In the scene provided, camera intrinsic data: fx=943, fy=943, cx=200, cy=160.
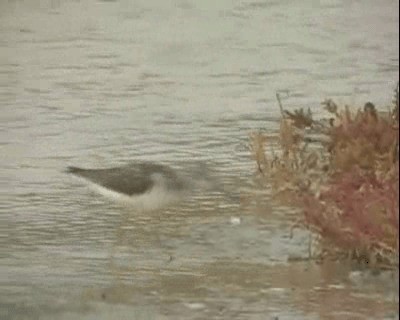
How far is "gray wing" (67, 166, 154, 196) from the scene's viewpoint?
1251mm

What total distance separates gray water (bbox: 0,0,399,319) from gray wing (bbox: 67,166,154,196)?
17 mm

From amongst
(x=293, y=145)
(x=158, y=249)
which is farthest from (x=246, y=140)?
(x=158, y=249)

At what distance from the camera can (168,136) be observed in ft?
4.18

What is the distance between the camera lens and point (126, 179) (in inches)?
49.6

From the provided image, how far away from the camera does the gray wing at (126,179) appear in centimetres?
125

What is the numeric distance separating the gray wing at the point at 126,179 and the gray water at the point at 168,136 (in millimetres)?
17

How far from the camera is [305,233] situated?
3.93 feet

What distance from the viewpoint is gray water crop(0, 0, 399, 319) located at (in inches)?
47.5

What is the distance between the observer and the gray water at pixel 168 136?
1207 millimetres

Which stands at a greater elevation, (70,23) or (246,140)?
(70,23)

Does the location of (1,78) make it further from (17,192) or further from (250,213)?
(250,213)

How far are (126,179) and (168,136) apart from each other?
0.08 meters

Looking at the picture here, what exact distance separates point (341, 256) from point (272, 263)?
92mm

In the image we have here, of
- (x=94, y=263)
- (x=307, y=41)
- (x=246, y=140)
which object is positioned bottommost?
(x=94, y=263)
